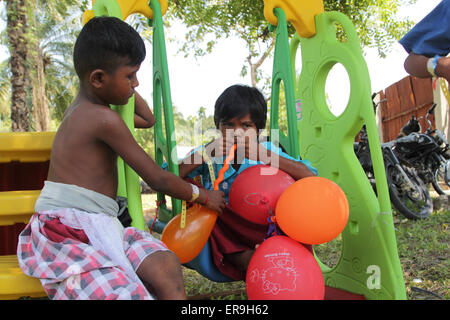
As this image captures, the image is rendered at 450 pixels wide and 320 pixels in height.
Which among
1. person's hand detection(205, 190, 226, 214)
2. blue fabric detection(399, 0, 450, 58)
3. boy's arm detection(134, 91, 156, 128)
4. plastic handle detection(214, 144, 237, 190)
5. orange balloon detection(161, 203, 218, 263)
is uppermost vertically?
blue fabric detection(399, 0, 450, 58)

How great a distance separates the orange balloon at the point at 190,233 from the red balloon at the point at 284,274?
0.28m

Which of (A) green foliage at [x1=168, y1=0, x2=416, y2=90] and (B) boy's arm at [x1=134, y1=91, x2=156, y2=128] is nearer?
(B) boy's arm at [x1=134, y1=91, x2=156, y2=128]

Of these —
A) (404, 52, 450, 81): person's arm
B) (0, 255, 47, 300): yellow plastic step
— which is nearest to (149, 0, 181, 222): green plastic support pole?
(0, 255, 47, 300): yellow plastic step

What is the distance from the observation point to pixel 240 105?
2191mm

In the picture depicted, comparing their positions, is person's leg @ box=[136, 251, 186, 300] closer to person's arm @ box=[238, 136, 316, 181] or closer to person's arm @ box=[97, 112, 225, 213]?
person's arm @ box=[97, 112, 225, 213]

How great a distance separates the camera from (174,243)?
1.86m

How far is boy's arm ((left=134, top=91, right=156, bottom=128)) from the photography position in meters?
2.16

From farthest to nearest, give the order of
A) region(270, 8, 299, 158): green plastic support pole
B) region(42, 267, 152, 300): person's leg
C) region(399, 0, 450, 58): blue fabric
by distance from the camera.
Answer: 1. region(270, 8, 299, 158): green plastic support pole
2. region(399, 0, 450, 58): blue fabric
3. region(42, 267, 152, 300): person's leg

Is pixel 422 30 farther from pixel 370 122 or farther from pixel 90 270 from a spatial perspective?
pixel 90 270

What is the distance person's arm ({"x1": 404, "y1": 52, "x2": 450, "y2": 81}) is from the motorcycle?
306cm

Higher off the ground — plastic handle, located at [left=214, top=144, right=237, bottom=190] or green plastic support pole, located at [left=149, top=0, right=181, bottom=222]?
green plastic support pole, located at [left=149, top=0, right=181, bottom=222]

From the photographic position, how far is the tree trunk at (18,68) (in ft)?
26.7

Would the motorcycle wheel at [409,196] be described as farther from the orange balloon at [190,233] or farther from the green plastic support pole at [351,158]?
the orange balloon at [190,233]

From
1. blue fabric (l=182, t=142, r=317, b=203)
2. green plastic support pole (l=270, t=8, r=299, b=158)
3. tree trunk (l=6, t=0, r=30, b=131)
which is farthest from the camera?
tree trunk (l=6, t=0, r=30, b=131)
